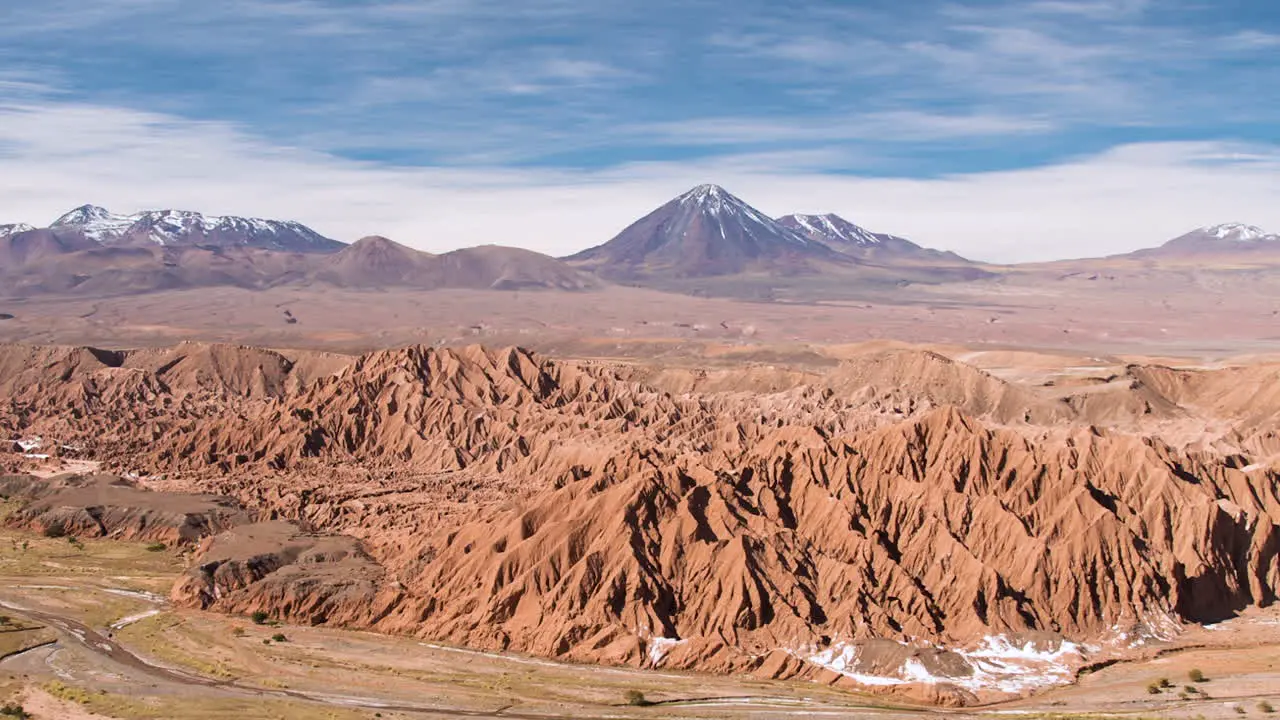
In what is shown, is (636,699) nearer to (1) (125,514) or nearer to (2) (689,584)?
(2) (689,584)

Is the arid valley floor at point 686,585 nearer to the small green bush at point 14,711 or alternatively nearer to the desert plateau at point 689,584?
the desert plateau at point 689,584

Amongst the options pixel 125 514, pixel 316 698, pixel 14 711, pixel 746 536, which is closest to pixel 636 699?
pixel 316 698

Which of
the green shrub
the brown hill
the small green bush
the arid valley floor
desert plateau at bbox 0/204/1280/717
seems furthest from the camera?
the brown hill

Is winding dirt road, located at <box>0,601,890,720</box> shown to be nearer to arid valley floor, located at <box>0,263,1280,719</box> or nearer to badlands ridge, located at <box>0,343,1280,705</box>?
arid valley floor, located at <box>0,263,1280,719</box>

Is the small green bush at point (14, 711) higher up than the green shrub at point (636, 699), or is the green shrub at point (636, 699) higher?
the small green bush at point (14, 711)

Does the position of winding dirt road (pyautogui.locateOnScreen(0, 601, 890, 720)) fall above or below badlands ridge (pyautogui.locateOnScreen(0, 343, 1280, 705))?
below

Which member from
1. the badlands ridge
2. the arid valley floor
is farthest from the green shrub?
the badlands ridge

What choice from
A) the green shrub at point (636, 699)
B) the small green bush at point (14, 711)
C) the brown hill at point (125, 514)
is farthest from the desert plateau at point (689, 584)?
the small green bush at point (14, 711)

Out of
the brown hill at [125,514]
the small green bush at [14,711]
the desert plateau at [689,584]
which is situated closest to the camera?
the small green bush at [14,711]

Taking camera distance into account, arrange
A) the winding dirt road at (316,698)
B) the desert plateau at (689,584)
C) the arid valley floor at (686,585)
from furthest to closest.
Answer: the desert plateau at (689,584) < the arid valley floor at (686,585) < the winding dirt road at (316,698)
